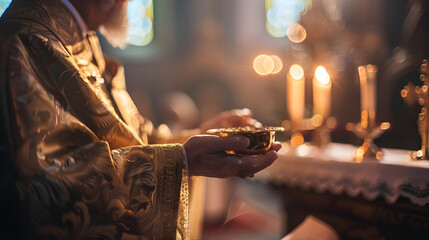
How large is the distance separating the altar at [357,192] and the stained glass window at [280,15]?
9402 mm

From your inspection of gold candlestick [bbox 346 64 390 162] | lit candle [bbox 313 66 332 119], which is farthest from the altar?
lit candle [bbox 313 66 332 119]

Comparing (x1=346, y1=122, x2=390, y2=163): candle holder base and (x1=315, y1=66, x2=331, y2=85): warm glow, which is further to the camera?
(x1=315, y1=66, x2=331, y2=85): warm glow

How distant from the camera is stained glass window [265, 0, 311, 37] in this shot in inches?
419

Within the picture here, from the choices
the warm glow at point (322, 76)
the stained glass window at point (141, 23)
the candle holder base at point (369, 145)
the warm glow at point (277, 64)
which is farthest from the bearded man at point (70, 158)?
the warm glow at point (277, 64)

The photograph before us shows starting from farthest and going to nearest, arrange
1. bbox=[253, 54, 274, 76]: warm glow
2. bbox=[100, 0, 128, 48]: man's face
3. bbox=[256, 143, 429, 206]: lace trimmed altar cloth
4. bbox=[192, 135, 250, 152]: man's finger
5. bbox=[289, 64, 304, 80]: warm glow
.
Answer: bbox=[253, 54, 274, 76]: warm glow, bbox=[289, 64, 304, 80]: warm glow, bbox=[100, 0, 128, 48]: man's face, bbox=[256, 143, 429, 206]: lace trimmed altar cloth, bbox=[192, 135, 250, 152]: man's finger

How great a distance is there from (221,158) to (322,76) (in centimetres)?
156

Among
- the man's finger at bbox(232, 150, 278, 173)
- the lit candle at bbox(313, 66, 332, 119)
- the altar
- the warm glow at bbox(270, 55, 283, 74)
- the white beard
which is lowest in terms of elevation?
the altar

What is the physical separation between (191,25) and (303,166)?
10.1 m

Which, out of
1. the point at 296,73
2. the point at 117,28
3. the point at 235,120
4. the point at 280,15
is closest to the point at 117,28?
the point at 117,28

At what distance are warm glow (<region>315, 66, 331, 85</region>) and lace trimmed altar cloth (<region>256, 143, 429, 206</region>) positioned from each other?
525mm

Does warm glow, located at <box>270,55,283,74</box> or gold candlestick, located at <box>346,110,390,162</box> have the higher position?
warm glow, located at <box>270,55,283,74</box>

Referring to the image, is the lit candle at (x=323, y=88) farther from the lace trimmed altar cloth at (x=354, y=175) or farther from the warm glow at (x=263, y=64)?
the warm glow at (x=263, y=64)

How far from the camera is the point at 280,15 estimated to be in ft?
36.8

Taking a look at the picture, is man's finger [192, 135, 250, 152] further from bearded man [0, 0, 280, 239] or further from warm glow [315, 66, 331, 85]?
warm glow [315, 66, 331, 85]
